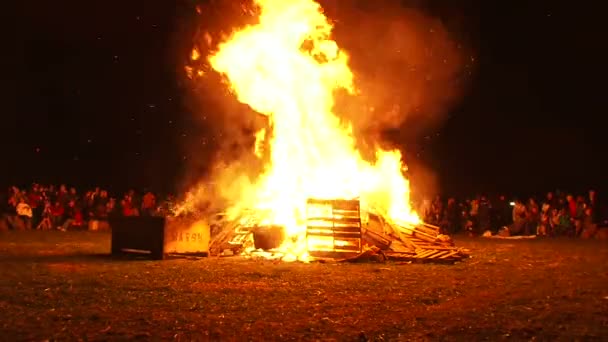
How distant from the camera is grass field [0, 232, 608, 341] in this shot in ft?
22.5

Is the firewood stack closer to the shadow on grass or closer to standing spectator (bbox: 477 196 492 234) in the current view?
the shadow on grass

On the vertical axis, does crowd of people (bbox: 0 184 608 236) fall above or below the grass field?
above

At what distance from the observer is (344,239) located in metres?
14.2

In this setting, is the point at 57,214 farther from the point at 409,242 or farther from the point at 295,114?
the point at 409,242

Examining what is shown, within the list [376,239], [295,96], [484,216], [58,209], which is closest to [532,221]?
[484,216]

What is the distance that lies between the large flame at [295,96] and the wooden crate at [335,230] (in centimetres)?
161

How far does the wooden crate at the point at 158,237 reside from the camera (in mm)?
13641

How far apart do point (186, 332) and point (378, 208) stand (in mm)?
9883

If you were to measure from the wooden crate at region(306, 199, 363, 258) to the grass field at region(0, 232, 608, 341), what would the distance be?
1.06m

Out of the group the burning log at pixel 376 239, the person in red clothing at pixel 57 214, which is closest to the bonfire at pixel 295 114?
the burning log at pixel 376 239

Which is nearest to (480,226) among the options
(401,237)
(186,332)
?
(401,237)

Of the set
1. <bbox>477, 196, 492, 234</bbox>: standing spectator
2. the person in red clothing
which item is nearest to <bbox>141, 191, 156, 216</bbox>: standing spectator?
the person in red clothing

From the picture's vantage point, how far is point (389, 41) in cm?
1936

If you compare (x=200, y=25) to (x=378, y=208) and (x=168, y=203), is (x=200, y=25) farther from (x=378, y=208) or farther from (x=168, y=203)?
(x=168, y=203)
